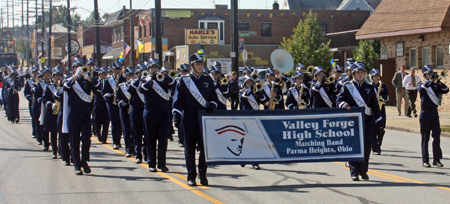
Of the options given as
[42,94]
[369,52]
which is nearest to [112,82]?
[42,94]

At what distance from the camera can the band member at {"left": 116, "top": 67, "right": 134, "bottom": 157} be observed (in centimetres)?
1266

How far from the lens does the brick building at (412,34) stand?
77.4 feet

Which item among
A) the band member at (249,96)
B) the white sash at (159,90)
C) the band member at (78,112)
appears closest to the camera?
the band member at (78,112)

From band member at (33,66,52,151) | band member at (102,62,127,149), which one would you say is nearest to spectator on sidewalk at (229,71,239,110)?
band member at (102,62,127,149)

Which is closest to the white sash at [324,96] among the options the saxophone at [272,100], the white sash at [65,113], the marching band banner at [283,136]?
the saxophone at [272,100]

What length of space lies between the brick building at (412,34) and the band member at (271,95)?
483 inches

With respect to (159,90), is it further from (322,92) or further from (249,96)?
(322,92)

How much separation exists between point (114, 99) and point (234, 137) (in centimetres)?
553

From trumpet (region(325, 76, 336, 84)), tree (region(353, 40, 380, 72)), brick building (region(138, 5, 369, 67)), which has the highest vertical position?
brick building (region(138, 5, 369, 67))

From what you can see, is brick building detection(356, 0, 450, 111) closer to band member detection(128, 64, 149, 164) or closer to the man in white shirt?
the man in white shirt

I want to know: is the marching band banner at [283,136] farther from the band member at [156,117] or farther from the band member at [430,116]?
the band member at [430,116]

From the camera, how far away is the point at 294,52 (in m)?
43.5

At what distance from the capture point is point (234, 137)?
9055 millimetres

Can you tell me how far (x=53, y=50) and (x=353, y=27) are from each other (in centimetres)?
5420
